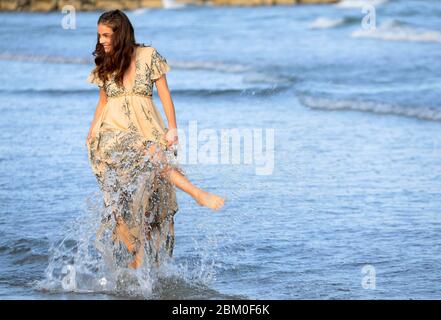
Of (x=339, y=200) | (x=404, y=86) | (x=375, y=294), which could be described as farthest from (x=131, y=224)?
(x=404, y=86)

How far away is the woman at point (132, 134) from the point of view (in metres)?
5.98

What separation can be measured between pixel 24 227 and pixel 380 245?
90.7 inches

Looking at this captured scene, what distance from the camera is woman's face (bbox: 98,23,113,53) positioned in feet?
19.5

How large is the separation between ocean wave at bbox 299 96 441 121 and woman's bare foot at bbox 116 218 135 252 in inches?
251

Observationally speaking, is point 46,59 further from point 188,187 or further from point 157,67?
point 188,187

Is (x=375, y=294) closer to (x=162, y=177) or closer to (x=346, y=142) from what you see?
(x=162, y=177)

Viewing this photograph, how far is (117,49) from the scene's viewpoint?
597 centimetres

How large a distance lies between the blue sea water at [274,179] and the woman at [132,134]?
1.32ft

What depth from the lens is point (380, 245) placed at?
7062mm

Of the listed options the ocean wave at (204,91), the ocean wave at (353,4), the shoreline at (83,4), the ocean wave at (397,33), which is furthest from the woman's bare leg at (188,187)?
the shoreline at (83,4)

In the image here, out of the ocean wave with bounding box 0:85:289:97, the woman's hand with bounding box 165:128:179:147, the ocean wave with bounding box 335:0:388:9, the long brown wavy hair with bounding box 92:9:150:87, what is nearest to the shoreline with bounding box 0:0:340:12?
the ocean wave with bounding box 335:0:388:9

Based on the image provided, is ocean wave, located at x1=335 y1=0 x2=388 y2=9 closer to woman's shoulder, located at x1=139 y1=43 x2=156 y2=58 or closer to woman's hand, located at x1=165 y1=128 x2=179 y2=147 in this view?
woman's shoulder, located at x1=139 y1=43 x2=156 y2=58

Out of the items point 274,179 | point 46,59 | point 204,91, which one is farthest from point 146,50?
point 46,59

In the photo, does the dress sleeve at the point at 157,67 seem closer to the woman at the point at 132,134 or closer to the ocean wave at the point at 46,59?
the woman at the point at 132,134
